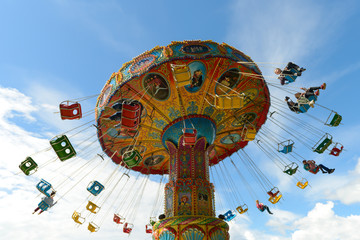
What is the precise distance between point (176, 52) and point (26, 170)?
24.1 ft

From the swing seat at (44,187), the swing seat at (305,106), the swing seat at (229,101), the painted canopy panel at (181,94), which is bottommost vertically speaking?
the swing seat at (44,187)

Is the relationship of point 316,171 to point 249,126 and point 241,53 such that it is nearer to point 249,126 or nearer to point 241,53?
point 249,126

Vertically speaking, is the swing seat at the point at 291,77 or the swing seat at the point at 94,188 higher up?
the swing seat at the point at 291,77

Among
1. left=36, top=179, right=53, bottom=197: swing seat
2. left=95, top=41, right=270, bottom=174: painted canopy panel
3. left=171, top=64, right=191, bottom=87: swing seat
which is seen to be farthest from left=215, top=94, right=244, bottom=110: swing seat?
left=36, top=179, right=53, bottom=197: swing seat

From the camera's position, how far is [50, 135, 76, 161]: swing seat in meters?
9.23

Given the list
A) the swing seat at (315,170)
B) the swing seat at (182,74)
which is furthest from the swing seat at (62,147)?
the swing seat at (315,170)

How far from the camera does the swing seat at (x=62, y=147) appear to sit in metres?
9.23

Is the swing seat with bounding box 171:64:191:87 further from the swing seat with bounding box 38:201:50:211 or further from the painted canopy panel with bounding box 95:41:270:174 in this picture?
the swing seat with bounding box 38:201:50:211

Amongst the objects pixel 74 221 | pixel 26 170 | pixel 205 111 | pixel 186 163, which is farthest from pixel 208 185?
pixel 26 170

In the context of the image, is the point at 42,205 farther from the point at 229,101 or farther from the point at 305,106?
the point at 305,106

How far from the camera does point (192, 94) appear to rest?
41.6 ft

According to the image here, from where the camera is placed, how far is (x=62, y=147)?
9.33m

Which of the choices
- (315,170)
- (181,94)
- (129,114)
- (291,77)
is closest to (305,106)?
(291,77)

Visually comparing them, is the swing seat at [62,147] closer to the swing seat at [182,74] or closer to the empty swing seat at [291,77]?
the swing seat at [182,74]
